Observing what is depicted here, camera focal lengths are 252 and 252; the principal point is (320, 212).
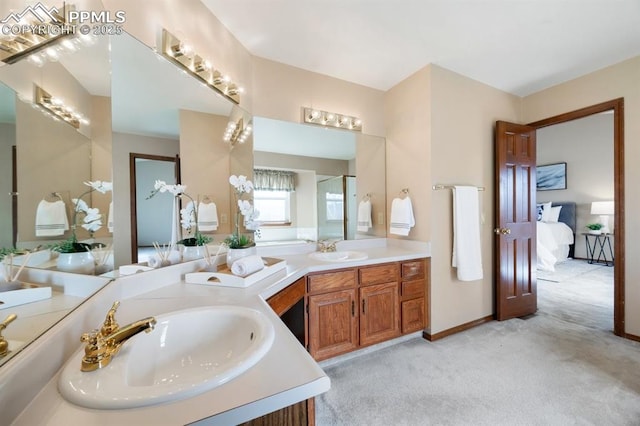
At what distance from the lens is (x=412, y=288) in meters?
2.24

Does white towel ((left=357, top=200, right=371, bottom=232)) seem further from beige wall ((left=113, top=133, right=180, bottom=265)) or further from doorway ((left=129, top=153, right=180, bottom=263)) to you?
beige wall ((left=113, top=133, right=180, bottom=265))

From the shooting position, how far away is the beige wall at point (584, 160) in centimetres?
496

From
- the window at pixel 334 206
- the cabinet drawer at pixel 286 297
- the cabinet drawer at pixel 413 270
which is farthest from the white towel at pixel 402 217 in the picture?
the cabinet drawer at pixel 286 297

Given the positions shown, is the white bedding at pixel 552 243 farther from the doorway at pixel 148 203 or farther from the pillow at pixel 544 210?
the doorway at pixel 148 203

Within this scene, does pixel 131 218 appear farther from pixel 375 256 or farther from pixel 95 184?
pixel 375 256

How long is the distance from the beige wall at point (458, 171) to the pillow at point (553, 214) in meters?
4.12

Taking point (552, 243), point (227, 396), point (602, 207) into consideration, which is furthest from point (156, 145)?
point (602, 207)

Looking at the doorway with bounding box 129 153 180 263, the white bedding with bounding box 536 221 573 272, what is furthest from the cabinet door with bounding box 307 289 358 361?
the white bedding with bounding box 536 221 573 272

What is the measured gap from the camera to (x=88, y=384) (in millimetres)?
541

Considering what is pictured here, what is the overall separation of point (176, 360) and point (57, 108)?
943 millimetres

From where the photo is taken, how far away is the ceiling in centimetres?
167

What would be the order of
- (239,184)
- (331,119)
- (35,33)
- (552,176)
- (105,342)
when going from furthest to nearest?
(552,176), (331,119), (239,184), (35,33), (105,342)

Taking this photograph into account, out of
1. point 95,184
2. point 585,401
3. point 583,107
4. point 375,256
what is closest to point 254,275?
point 95,184

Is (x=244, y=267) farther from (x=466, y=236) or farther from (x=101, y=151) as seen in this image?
(x=466, y=236)
